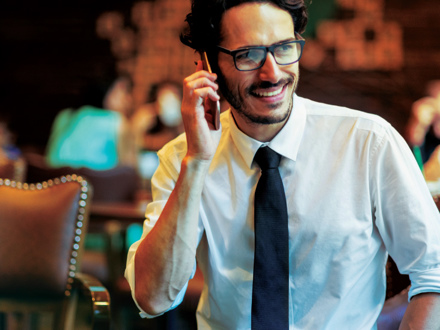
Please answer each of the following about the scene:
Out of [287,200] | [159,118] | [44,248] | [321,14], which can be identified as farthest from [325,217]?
[321,14]

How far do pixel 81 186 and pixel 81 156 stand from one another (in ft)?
9.98

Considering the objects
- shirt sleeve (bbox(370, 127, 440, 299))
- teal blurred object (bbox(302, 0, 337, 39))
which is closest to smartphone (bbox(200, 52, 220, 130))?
shirt sleeve (bbox(370, 127, 440, 299))

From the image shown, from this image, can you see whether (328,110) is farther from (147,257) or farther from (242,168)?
(147,257)

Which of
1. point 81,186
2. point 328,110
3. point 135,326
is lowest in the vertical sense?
point 135,326

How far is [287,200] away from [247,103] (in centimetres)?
27

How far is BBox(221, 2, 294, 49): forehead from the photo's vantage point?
4.46ft

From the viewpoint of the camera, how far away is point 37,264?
174 centimetres

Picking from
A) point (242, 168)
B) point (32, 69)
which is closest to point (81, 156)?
point (32, 69)

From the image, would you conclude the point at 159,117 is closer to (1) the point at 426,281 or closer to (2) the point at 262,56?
(2) the point at 262,56

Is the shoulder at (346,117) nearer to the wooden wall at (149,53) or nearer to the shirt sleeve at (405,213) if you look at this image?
the shirt sleeve at (405,213)

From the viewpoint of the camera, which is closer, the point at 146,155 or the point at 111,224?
the point at 111,224

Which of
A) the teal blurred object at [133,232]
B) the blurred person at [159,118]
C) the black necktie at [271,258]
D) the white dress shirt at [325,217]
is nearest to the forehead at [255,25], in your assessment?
the white dress shirt at [325,217]

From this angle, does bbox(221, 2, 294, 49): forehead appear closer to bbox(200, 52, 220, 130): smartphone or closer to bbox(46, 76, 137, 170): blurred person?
bbox(200, 52, 220, 130): smartphone

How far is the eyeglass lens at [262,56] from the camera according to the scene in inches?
53.2
